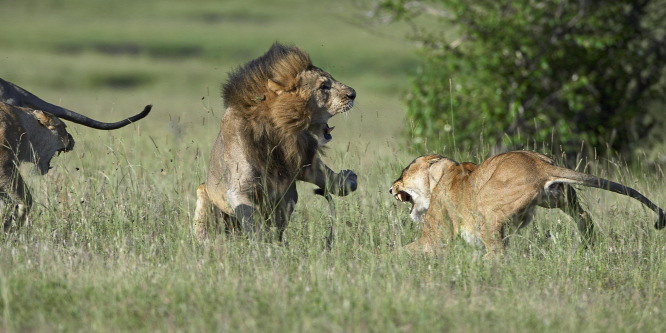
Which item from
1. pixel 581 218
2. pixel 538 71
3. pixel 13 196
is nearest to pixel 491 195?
pixel 581 218

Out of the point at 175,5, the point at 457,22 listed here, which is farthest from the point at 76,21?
the point at 457,22

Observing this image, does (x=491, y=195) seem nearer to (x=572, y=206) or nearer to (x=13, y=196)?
(x=572, y=206)

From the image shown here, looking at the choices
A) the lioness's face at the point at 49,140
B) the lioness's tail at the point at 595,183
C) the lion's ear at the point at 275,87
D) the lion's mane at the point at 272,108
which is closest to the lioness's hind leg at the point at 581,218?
the lioness's tail at the point at 595,183

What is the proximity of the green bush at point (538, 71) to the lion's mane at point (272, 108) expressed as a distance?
4898 mm

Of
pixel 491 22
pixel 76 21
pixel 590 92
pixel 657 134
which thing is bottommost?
pixel 657 134

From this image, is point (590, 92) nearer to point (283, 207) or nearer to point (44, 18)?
point (283, 207)

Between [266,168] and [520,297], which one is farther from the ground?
[266,168]

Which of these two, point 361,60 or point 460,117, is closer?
point 460,117

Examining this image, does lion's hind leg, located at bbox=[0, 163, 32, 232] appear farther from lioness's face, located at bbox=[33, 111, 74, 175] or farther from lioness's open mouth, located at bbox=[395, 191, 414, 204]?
lioness's open mouth, located at bbox=[395, 191, 414, 204]

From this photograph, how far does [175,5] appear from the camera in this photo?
62594mm

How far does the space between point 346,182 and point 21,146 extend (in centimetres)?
247

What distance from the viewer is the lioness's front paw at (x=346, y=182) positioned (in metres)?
5.91

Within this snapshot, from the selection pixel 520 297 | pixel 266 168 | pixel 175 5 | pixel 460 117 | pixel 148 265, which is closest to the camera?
pixel 520 297

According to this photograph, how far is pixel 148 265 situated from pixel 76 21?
4872 centimetres
